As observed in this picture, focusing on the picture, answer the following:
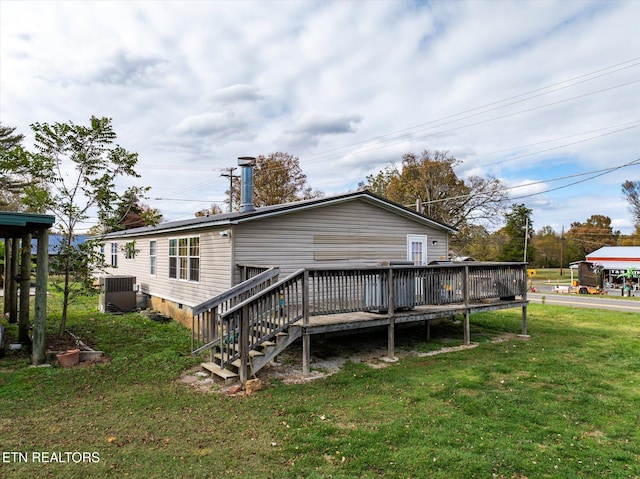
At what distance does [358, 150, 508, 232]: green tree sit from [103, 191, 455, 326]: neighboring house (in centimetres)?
2347

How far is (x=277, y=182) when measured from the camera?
1453 inches

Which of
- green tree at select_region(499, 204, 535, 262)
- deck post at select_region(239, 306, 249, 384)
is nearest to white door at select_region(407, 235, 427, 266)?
deck post at select_region(239, 306, 249, 384)

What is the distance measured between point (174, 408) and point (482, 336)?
8050 millimetres

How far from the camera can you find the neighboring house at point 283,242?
922 cm

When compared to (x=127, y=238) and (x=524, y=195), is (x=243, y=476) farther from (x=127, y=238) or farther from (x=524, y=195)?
(x=524, y=195)

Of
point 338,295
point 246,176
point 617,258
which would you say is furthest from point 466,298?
point 617,258

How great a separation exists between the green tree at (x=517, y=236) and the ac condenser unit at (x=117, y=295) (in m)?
43.6

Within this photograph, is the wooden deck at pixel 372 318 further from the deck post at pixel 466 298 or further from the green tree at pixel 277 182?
the green tree at pixel 277 182

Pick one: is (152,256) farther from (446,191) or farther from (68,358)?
(446,191)

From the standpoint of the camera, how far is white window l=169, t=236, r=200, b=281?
11.1m

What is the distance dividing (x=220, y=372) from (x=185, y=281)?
19.4ft

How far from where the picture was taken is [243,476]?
11.5 ft

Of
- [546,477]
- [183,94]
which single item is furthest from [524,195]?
[546,477]

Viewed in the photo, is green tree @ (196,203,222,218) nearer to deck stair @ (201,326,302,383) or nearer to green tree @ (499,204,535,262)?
green tree @ (499,204,535,262)
